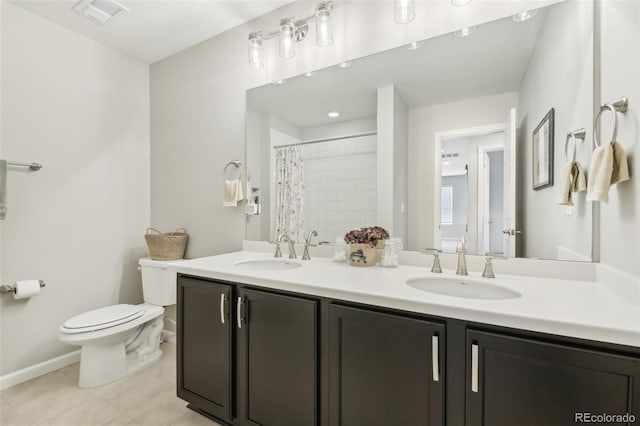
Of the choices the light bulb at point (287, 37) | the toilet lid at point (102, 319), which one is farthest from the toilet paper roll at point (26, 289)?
the light bulb at point (287, 37)

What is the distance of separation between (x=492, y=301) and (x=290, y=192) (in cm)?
139

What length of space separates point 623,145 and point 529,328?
746 mm

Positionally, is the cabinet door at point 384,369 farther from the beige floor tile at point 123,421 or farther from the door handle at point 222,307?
the beige floor tile at point 123,421

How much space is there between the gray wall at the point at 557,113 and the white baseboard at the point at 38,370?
10.3 ft

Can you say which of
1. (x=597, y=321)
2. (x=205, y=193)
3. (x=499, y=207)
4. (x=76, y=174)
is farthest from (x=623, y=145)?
(x=76, y=174)

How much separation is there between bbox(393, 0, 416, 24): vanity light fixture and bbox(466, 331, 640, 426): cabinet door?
59.8 inches

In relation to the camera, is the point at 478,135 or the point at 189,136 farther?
the point at 189,136

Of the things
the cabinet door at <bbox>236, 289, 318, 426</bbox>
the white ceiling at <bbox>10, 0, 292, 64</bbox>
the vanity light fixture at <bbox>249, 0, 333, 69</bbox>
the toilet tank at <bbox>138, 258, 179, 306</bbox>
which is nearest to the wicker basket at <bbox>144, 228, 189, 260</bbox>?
the toilet tank at <bbox>138, 258, 179, 306</bbox>

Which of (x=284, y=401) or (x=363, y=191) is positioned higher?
(x=363, y=191)

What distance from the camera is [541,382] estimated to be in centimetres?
81

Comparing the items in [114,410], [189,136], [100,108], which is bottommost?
[114,410]

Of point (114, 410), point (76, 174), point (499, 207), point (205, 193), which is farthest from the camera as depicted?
point (205, 193)

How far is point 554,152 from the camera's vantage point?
4.19 feet

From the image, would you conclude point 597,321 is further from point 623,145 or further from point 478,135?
point 478,135
